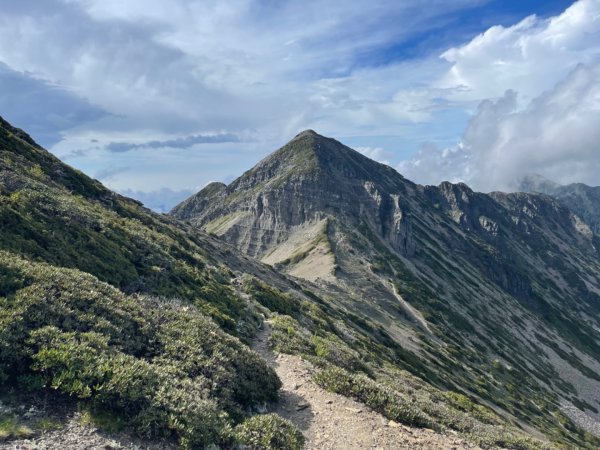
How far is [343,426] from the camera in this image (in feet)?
47.1

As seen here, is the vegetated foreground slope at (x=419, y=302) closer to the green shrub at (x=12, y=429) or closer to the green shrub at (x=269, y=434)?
the green shrub at (x=269, y=434)

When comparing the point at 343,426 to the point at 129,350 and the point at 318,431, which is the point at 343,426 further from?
the point at 129,350

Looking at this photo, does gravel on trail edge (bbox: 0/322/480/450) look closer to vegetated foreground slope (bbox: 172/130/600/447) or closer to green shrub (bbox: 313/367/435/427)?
green shrub (bbox: 313/367/435/427)

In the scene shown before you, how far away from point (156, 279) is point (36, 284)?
12.2 metres

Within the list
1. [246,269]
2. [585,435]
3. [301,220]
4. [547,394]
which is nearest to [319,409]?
[246,269]

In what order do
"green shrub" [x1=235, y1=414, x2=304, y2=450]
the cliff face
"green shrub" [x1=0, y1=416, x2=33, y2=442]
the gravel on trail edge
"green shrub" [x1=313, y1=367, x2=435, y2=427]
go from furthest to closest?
the cliff face < "green shrub" [x1=313, y1=367, x2=435, y2=427] < "green shrub" [x1=235, y1=414, x2=304, y2=450] < the gravel on trail edge < "green shrub" [x1=0, y1=416, x2=33, y2=442]

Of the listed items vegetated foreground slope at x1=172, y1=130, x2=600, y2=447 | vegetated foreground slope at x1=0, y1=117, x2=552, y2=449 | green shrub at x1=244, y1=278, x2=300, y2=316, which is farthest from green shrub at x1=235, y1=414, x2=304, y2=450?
green shrub at x1=244, y1=278, x2=300, y2=316

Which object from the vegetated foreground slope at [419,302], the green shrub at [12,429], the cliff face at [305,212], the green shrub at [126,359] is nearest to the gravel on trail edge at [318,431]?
the green shrub at [12,429]

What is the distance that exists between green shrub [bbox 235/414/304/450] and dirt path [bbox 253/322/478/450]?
0.59 m

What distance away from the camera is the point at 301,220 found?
174 m

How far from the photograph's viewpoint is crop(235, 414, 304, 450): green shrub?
12141 millimetres

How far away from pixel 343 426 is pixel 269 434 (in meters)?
3.08

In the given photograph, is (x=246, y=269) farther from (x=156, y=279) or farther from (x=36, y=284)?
(x=36, y=284)

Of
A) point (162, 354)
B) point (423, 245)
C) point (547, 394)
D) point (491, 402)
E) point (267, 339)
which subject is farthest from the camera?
point (423, 245)
